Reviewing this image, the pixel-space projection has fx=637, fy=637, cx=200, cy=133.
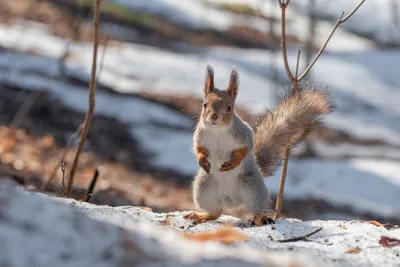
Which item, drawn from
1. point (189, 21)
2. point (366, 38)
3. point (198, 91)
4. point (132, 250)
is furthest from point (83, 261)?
point (366, 38)

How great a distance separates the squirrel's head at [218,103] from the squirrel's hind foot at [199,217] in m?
0.41

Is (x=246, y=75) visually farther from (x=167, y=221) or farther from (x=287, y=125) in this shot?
(x=167, y=221)

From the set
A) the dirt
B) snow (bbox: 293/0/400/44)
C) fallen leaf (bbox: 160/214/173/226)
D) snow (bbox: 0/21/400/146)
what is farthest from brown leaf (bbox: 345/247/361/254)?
snow (bbox: 293/0/400/44)

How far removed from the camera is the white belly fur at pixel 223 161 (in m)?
2.60

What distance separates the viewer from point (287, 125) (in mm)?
3016

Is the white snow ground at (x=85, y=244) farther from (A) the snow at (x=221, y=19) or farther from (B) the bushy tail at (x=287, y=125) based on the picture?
(A) the snow at (x=221, y=19)

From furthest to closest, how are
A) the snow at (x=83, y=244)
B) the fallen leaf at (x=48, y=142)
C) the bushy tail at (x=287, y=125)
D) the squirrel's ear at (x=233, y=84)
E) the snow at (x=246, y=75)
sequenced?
the snow at (x=246, y=75) → the fallen leaf at (x=48, y=142) → the bushy tail at (x=287, y=125) → the squirrel's ear at (x=233, y=84) → the snow at (x=83, y=244)

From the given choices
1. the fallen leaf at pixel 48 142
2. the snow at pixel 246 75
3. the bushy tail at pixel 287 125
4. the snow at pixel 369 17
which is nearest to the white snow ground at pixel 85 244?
the bushy tail at pixel 287 125

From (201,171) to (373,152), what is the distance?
9.15m

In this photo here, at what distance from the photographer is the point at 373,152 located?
37.0 ft

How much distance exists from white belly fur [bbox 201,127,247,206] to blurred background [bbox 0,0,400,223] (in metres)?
0.49

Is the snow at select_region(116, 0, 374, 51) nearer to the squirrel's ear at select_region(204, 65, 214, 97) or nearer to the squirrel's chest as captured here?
the squirrel's ear at select_region(204, 65, 214, 97)

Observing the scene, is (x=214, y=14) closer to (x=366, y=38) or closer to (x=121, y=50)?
(x=366, y=38)

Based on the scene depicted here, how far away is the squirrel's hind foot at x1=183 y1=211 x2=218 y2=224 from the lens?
2688 mm
